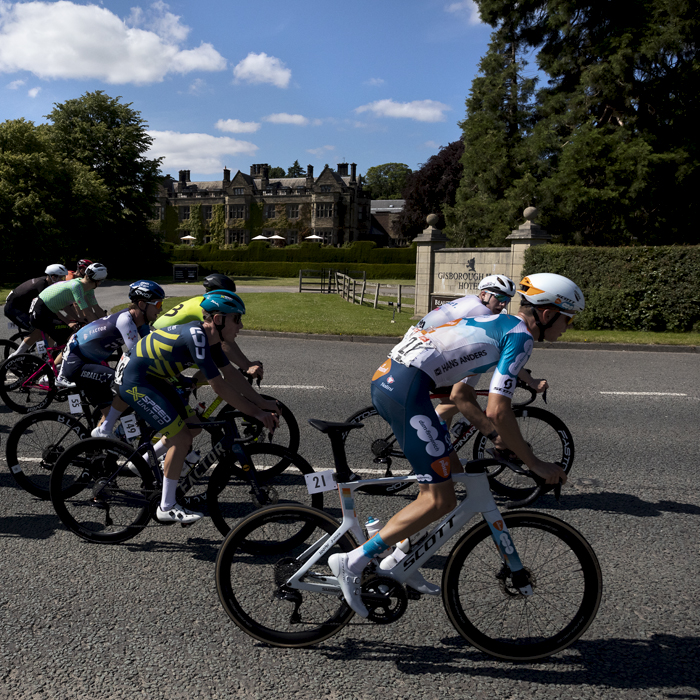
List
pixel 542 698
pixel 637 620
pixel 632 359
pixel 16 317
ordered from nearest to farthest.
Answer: pixel 542 698 < pixel 637 620 < pixel 16 317 < pixel 632 359

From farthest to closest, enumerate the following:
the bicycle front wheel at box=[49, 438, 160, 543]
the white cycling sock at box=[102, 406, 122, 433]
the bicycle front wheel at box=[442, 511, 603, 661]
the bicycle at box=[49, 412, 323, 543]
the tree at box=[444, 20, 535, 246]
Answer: the tree at box=[444, 20, 535, 246]
the white cycling sock at box=[102, 406, 122, 433]
the bicycle front wheel at box=[49, 438, 160, 543]
the bicycle at box=[49, 412, 323, 543]
the bicycle front wheel at box=[442, 511, 603, 661]

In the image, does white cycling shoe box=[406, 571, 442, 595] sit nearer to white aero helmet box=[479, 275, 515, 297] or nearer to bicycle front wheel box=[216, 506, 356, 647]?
bicycle front wheel box=[216, 506, 356, 647]

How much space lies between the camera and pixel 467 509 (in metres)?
2.90

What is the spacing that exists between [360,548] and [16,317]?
25.5 ft

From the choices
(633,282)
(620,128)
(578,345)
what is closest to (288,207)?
(620,128)

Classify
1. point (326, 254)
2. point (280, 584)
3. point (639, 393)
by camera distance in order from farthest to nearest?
point (326, 254) → point (639, 393) → point (280, 584)

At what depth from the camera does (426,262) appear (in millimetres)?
19469

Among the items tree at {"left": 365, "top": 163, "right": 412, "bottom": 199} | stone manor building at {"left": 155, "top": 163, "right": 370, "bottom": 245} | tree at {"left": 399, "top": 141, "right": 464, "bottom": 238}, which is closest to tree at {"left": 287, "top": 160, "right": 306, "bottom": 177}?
tree at {"left": 365, "top": 163, "right": 412, "bottom": 199}

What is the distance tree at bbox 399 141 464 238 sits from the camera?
55.3 meters

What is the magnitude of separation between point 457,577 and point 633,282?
51.3 feet

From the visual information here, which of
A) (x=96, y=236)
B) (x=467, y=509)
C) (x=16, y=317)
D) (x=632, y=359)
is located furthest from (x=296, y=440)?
(x=96, y=236)

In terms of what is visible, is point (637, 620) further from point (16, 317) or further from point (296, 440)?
point (16, 317)

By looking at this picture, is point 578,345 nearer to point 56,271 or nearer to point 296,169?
point 56,271

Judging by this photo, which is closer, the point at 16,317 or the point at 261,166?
the point at 16,317
